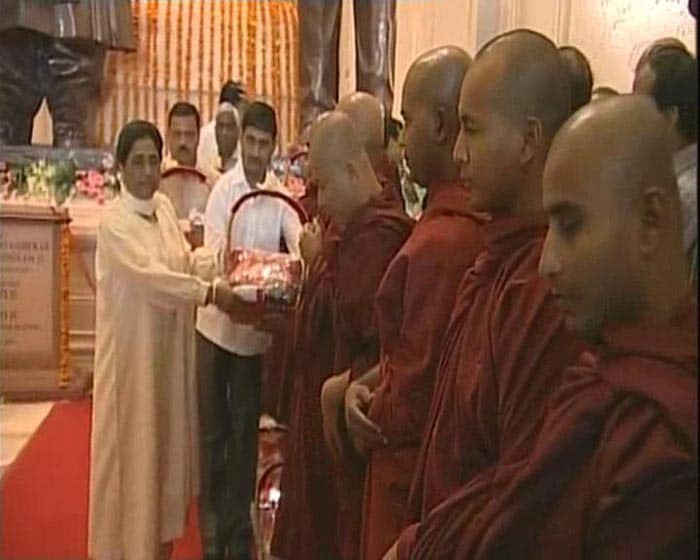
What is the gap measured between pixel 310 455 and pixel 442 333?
1006 mm

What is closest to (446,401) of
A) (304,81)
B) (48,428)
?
(48,428)

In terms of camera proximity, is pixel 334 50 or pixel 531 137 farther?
pixel 334 50

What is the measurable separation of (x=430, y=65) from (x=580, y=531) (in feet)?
3.20

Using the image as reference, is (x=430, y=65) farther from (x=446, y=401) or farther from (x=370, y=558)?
(x=370, y=558)

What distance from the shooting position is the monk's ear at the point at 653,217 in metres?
1.03

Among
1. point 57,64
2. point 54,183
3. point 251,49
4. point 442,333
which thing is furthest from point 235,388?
point 251,49

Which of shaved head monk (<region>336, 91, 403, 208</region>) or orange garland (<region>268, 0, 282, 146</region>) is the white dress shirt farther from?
orange garland (<region>268, 0, 282, 146</region>)

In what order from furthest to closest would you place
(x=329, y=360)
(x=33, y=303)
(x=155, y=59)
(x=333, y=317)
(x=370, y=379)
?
(x=155, y=59), (x=33, y=303), (x=329, y=360), (x=333, y=317), (x=370, y=379)

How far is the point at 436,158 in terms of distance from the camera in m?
1.85

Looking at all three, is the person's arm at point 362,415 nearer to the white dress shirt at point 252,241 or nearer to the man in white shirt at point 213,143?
the white dress shirt at point 252,241

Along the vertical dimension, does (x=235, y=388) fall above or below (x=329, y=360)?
below

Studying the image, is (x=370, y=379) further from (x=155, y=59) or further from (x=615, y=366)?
(x=155, y=59)

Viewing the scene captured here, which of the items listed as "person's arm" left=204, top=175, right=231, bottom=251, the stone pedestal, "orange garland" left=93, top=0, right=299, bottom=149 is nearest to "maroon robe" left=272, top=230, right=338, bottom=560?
"person's arm" left=204, top=175, right=231, bottom=251

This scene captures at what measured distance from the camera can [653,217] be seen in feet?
3.42
